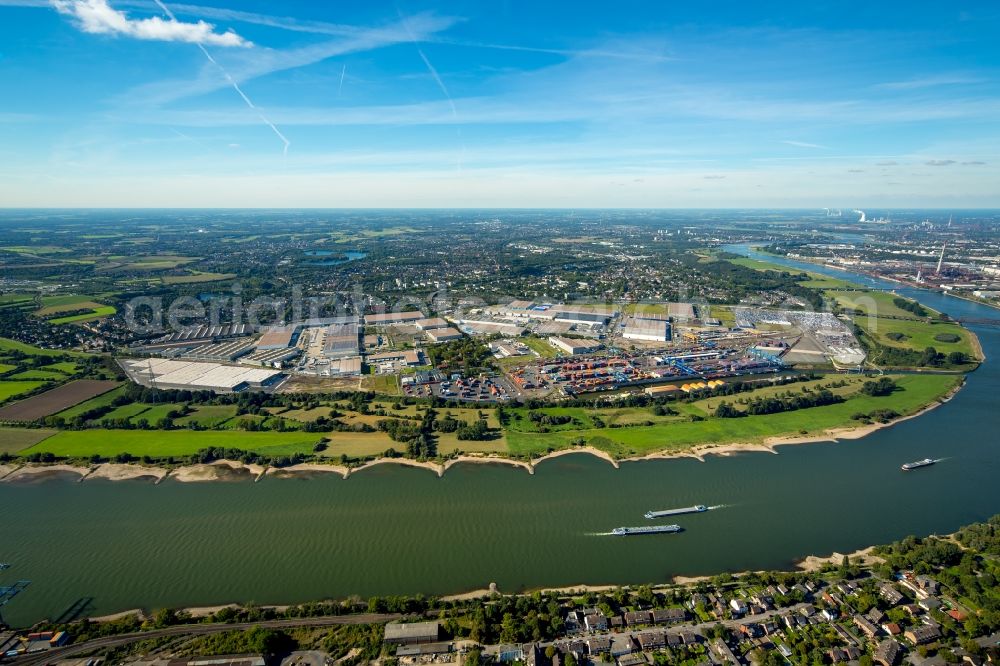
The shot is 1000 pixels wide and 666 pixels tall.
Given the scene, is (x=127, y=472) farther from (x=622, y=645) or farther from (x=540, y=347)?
(x=540, y=347)

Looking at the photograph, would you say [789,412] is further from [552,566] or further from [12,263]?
[12,263]

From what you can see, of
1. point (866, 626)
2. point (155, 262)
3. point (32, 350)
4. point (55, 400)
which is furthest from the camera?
point (155, 262)

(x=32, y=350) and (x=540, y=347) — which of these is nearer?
(x=32, y=350)

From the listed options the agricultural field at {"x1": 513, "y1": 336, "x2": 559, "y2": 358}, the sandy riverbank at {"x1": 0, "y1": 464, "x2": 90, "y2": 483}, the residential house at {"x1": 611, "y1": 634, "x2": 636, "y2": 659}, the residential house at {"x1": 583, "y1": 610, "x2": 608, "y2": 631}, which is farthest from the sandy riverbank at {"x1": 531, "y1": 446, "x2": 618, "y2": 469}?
the sandy riverbank at {"x1": 0, "y1": 464, "x2": 90, "y2": 483}

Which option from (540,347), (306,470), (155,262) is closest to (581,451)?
(306,470)

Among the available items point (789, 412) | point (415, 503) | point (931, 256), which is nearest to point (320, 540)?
point (415, 503)

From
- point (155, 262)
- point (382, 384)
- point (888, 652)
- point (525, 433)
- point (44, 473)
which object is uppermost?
point (155, 262)

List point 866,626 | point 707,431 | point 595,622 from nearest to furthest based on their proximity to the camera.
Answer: point 866,626 < point 595,622 < point 707,431

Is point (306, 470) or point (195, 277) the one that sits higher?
point (195, 277)
